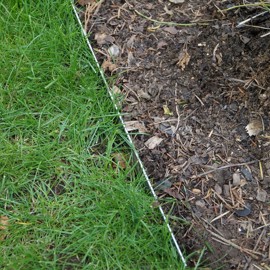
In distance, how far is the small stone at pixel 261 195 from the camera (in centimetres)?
254

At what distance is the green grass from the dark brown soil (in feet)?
0.39

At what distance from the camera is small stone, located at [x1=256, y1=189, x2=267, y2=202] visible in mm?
2535

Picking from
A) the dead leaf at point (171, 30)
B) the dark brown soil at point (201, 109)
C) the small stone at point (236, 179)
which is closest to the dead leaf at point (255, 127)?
the dark brown soil at point (201, 109)

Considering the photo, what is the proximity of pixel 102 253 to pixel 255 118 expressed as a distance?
3.24 feet

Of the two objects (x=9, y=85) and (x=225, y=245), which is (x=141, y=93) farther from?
(x=225, y=245)

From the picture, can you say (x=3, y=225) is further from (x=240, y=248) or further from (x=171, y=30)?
(x=171, y=30)

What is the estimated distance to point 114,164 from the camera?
2.77m

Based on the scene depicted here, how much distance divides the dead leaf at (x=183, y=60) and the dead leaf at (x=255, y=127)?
19.3 inches

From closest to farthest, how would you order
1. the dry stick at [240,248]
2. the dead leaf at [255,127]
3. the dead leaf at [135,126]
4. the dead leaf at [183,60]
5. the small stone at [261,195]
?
the dry stick at [240,248], the small stone at [261,195], the dead leaf at [255,127], the dead leaf at [135,126], the dead leaf at [183,60]

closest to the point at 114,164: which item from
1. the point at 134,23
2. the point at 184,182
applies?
the point at 184,182

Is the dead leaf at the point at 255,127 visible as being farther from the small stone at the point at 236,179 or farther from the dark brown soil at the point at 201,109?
the small stone at the point at 236,179

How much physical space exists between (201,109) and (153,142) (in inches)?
11.8

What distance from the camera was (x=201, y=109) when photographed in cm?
281

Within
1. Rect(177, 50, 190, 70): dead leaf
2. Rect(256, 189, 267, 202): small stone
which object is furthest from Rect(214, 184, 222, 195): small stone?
Rect(177, 50, 190, 70): dead leaf
